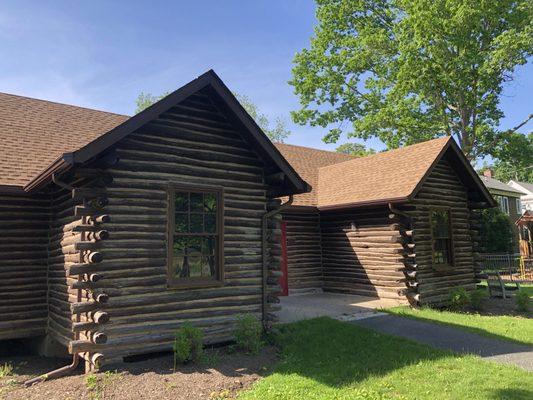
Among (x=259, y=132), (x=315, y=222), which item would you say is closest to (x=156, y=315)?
(x=259, y=132)

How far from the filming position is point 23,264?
9492 mm

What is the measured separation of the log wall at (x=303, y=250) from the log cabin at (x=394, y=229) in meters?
0.04

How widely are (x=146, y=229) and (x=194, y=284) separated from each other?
4.65ft

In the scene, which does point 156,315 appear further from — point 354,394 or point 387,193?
point 387,193

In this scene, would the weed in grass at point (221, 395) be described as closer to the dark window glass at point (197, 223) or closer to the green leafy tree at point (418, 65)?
the dark window glass at point (197, 223)

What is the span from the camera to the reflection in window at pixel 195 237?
8852 mm

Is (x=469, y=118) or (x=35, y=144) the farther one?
(x=469, y=118)

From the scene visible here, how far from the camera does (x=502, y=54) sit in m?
21.5

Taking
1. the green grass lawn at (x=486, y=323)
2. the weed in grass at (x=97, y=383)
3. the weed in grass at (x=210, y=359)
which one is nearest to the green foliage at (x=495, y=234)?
the green grass lawn at (x=486, y=323)

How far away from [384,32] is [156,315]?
2445 cm

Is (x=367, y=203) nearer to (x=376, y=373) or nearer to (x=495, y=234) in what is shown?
(x=376, y=373)

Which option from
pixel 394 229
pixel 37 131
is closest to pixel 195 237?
pixel 37 131

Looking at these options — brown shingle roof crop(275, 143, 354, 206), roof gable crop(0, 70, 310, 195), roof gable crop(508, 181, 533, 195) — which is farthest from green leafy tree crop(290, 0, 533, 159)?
roof gable crop(508, 181, 533, 195)

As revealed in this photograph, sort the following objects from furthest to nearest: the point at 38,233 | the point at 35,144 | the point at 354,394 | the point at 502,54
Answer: the point at 502,54, the point at 35,144, the point at 38,233, the point at 354,394
